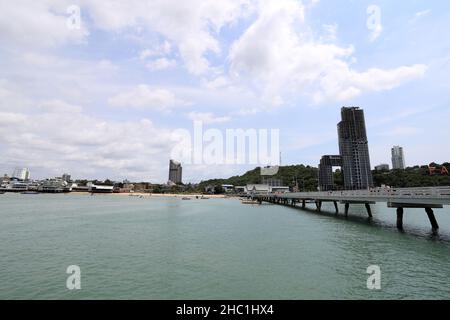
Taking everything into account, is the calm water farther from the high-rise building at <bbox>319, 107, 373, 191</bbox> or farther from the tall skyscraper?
the high-rise building at <bbox>319, 107, 373, 191</bbox>

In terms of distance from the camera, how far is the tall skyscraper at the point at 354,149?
16750cm

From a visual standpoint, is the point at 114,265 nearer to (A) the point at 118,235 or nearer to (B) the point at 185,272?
(B) the point at 185,272

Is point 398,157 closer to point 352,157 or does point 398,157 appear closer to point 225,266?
point 352,157

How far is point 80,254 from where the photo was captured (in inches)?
906

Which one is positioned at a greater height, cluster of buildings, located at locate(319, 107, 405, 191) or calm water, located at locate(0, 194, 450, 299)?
cluster of buildings, located at locate(319, 107, 405, 191)

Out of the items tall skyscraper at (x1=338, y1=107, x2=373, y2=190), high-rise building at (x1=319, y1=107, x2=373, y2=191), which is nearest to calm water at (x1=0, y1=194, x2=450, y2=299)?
tall skyscraper at (x1=338, y1=107, x2=373, y2=190)

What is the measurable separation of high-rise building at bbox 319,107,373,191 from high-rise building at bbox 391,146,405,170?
14.3m

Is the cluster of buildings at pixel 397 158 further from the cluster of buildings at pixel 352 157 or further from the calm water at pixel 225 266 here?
the calm water at pixel 225 266

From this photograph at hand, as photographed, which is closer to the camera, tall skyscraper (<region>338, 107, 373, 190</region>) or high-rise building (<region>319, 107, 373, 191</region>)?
tall skyscraper (<region>338, 107, 373, 190</region>)

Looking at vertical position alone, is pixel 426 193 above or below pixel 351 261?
above

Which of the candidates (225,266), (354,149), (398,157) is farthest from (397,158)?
(225,266)

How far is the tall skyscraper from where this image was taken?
168 metres
